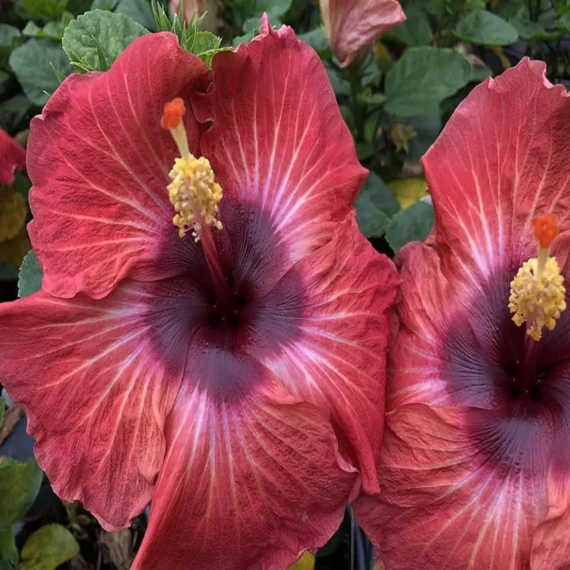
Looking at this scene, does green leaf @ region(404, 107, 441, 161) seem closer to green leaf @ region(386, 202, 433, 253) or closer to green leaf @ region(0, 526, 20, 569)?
green leaf @ region(386, 202, 433, 253)

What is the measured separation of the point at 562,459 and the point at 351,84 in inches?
38.8

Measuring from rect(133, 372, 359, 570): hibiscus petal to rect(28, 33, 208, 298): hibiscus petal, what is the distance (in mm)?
242

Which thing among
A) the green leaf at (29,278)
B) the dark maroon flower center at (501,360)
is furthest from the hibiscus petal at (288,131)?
the green leaf at (29,278)

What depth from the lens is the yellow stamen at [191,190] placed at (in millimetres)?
930

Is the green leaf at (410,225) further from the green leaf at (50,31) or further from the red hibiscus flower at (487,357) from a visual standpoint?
the green leaf at (50,31)

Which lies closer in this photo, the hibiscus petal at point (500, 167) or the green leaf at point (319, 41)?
the hibiscus petal at point (500, 167)

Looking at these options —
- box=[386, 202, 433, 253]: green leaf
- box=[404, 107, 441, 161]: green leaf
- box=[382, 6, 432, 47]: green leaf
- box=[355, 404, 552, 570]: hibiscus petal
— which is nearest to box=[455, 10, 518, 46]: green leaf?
box=[382, 6, 432, 47]: green leaf

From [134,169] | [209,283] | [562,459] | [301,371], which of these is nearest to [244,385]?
[301,371]

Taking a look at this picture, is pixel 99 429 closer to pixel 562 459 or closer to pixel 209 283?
pixel 209 283

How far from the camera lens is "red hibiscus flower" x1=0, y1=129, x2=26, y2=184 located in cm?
147

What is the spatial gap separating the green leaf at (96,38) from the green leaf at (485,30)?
2.96ft

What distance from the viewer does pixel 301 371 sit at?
974 mm

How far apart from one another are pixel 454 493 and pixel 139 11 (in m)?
1.17

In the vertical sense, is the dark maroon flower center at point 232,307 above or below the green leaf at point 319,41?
below
